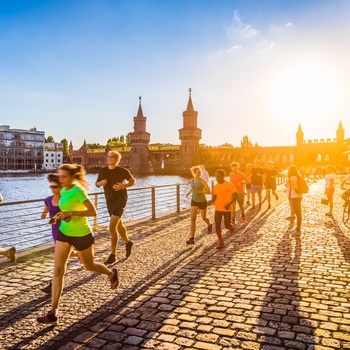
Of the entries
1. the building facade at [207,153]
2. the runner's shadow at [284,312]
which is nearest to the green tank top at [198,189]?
the runner's shadow at [284,312]

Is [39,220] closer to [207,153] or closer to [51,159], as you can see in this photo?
[207,153]

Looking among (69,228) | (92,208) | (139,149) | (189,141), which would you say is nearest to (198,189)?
(92,208)

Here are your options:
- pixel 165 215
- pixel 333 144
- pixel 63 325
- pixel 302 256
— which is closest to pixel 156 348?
pixel 63 325

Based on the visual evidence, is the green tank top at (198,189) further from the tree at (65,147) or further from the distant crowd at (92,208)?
the tree at (65,147)

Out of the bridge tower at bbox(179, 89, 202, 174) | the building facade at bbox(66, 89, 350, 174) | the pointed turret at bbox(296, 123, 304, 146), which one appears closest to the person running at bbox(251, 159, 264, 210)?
the building facade at bbox(66, 89, 350, 174)

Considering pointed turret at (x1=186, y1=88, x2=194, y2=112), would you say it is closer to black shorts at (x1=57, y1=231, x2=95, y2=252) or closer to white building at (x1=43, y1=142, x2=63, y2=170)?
white building at (x1=43, y1=142, x2=63, y2=170)

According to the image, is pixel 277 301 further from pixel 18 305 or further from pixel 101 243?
pixel 101 243

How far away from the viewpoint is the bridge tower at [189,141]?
357 ft

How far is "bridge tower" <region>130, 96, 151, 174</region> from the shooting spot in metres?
118

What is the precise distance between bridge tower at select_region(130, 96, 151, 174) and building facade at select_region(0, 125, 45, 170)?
3485 centimetres

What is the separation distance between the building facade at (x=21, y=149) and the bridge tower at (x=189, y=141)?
52557 millimetres

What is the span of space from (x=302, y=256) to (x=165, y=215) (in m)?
6.97

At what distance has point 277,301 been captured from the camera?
4.75 m

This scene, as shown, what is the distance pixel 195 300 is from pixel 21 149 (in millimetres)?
131656
